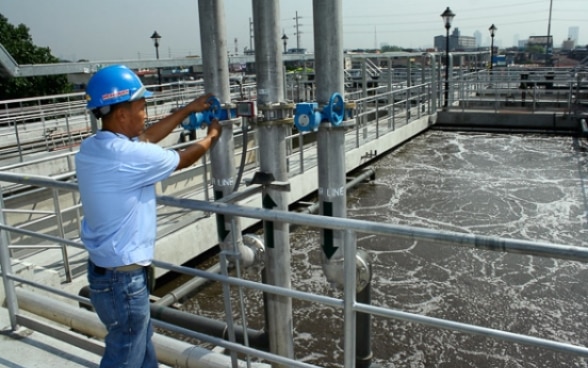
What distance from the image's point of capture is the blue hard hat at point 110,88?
2016mm

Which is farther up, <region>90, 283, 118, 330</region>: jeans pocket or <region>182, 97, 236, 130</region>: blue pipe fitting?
<region>182, 97, 236, 130</region>: blue pipe fitting

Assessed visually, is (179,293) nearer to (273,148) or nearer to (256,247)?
(256,247)

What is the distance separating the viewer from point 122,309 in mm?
2150

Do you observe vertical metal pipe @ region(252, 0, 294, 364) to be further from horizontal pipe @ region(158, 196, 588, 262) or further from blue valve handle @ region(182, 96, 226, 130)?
horizontal pipe @ region(158, 196, 588, 262)

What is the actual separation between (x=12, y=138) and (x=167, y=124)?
11470mm

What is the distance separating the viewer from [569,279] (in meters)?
6.30

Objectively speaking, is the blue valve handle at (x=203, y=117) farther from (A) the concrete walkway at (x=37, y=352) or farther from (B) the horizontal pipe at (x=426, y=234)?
(A) the concrete walkway at (x=37, y=352)

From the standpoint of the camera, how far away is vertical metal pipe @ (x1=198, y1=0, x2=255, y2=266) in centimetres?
352

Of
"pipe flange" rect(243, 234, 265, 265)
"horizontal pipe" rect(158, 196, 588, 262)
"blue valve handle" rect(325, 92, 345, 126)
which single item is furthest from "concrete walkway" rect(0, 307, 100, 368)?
"blue valve handle" rect(325, 92, 345, 126)

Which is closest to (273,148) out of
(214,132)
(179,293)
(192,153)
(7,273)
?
(214,132)

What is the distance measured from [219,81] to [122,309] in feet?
6.40

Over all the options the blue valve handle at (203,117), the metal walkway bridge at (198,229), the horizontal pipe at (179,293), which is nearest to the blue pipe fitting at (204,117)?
the blue valve handle at (203,117)

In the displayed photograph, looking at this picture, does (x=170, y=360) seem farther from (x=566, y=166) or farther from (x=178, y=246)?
(x=566, y=166)

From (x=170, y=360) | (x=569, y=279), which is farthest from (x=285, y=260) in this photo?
(x=569, y=279)
